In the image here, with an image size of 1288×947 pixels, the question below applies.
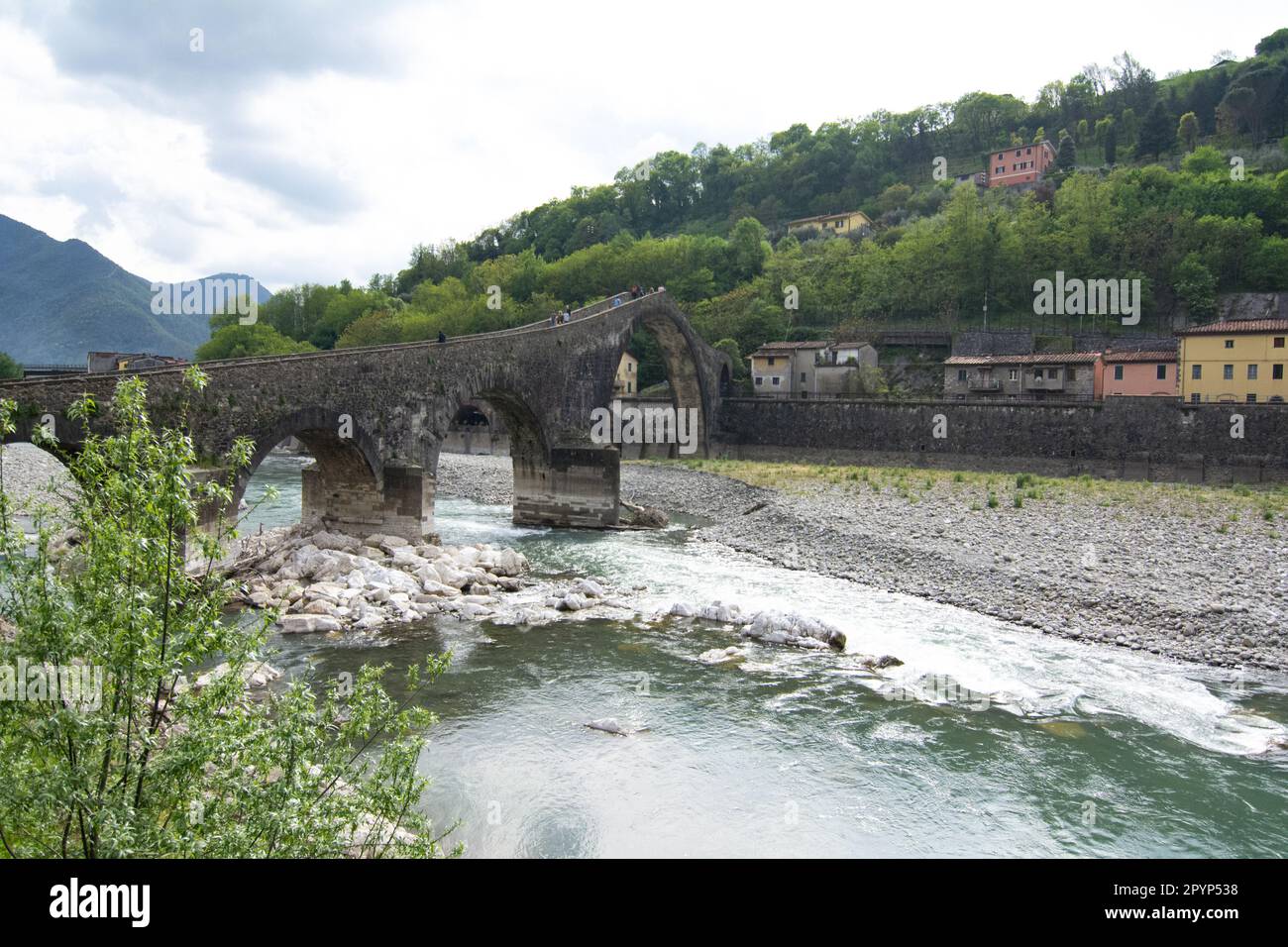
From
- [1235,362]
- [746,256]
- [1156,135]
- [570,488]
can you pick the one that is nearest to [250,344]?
[746,256]

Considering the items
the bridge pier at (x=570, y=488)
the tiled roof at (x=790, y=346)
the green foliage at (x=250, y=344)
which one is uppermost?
the green foliage at (x=250, y=344)

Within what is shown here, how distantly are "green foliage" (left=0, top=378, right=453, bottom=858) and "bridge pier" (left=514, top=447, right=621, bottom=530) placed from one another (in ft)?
89.7

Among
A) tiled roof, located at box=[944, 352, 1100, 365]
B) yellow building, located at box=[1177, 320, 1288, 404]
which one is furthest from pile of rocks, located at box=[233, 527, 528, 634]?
tiled roof, located at box=[944, 352, 1100, 365]

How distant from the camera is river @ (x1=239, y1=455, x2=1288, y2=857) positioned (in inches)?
369

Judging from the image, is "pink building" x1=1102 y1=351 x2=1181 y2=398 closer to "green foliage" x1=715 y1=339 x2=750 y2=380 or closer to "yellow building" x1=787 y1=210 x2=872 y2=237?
"green foliage" x1=715 y1=339 x2=750 y2=380

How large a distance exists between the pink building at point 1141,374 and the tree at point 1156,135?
57.0 meters

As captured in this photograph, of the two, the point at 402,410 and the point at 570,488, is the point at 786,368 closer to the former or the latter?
the point at 570,488

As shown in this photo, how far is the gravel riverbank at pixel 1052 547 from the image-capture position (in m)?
16.7

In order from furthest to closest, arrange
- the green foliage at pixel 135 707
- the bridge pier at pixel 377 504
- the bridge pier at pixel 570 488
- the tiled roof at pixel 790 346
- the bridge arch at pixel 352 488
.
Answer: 1. the tiled roof at pixel 790 346
2. the bridge pier at pixel 570 488
3. the bridge pier at pixel 377 504
4. the bridge arch at pixel 352 488
5. the green foliage at pixel 135 707

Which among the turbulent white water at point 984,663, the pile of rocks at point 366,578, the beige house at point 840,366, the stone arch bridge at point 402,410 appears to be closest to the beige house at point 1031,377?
the beige house at point 840,366

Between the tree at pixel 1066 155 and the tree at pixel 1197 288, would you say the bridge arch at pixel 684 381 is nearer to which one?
the tree at pixel 1197 288
